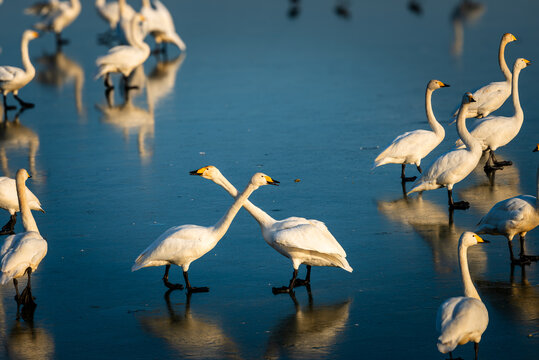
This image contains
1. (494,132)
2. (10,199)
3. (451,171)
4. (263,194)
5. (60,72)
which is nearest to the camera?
(10,199)

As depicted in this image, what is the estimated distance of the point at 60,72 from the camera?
2167 centimetres

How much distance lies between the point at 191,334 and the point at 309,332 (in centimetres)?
98

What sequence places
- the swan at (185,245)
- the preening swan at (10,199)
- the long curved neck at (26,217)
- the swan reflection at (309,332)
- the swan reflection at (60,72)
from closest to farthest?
the swan reflection at (309,332)
the swan at (185,245)
the long curved neck at (26,217)
the preening swan at (10,199)
the swan reflection at (60,72)

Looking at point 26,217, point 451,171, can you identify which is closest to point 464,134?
point 451,171

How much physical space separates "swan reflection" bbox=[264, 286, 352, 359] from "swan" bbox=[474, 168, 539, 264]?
1.75 meters

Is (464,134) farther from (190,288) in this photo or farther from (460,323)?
(460,323)

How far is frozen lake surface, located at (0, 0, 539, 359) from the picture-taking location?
23.4ft

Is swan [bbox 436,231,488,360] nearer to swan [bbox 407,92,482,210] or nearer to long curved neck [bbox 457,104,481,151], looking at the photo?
swan [bbox 407,92,482,210]

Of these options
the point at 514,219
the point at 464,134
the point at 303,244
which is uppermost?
the point at 464,134

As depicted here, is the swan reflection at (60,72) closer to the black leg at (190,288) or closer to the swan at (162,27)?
the swan at (162,27)

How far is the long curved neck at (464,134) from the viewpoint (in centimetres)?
1066

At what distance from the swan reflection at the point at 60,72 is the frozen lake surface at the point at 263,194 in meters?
0.09

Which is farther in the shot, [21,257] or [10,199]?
[10,199]

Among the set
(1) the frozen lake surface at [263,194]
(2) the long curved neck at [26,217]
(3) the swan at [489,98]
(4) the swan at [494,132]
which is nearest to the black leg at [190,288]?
(1) the frozen lake surface at [263,194]
